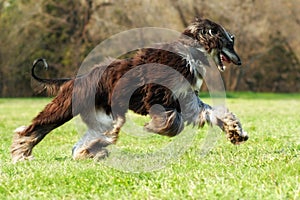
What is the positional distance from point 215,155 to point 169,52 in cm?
117

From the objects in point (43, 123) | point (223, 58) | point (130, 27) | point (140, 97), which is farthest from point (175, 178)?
point (130, 27)

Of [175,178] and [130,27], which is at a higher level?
[130,27]

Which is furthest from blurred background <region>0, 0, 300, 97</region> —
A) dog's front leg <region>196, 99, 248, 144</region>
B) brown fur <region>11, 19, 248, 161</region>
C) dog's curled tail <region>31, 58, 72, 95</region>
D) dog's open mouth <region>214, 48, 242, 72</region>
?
dog's front leg <region>196, 99, 248, 144</region>

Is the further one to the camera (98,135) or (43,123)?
(98,135)

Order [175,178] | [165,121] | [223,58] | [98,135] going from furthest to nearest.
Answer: [223,58]
[98,135]
[165,121]
[175,178]

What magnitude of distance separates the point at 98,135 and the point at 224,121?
1.43m

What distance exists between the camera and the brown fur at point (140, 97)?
18.5ft

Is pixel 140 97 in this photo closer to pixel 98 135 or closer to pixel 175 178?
pixel 98 135

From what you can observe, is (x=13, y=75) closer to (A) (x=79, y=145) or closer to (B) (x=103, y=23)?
(B) (x=103, y=23)

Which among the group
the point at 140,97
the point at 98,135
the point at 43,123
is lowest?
the point at 98,135

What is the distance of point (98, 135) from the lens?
619cm

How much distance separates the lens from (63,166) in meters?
5.14

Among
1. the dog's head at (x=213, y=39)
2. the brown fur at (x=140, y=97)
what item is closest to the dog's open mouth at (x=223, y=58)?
the dog's head at (x=213, y=39)

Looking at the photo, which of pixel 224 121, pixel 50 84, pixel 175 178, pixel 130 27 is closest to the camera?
pixel 175 178
